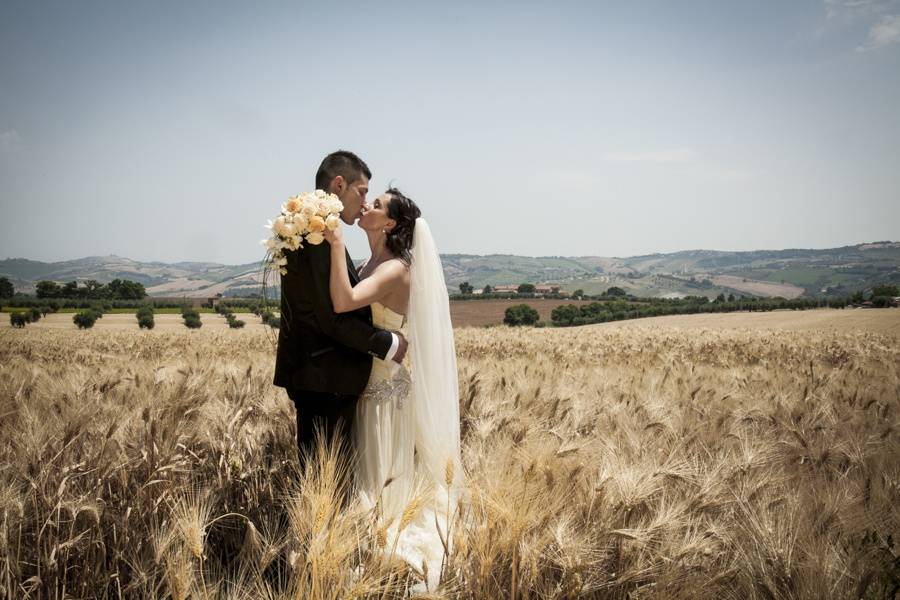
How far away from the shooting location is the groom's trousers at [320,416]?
8.86ft

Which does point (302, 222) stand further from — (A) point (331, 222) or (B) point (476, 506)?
(B) point (476, 506)

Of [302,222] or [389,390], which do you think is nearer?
[302,222]

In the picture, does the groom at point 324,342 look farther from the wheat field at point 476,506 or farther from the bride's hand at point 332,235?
the wheat field at point 476,506

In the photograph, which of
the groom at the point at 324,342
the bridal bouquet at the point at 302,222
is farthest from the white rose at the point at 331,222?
the groom at the point at 324,342

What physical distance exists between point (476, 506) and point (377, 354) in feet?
3.64

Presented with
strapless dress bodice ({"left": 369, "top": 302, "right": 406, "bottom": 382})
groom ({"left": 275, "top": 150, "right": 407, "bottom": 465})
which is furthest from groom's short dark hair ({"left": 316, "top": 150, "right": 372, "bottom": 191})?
strapless dress bodice ({"left": 369, "top": 302, "right": 406, "bottom": 382})

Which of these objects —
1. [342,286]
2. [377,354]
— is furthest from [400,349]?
[342,286]

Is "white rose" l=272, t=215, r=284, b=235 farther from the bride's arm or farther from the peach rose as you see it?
the bride's arm

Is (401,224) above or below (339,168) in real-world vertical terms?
below

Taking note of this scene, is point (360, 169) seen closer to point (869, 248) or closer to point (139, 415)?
point (139, 415)

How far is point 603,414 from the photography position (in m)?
3.91

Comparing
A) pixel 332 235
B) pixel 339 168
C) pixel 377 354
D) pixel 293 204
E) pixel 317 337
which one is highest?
pixel 339 168

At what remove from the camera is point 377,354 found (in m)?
2.76

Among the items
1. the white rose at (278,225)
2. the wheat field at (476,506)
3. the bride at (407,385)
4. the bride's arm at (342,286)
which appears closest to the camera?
the wheat field at (476,506)
